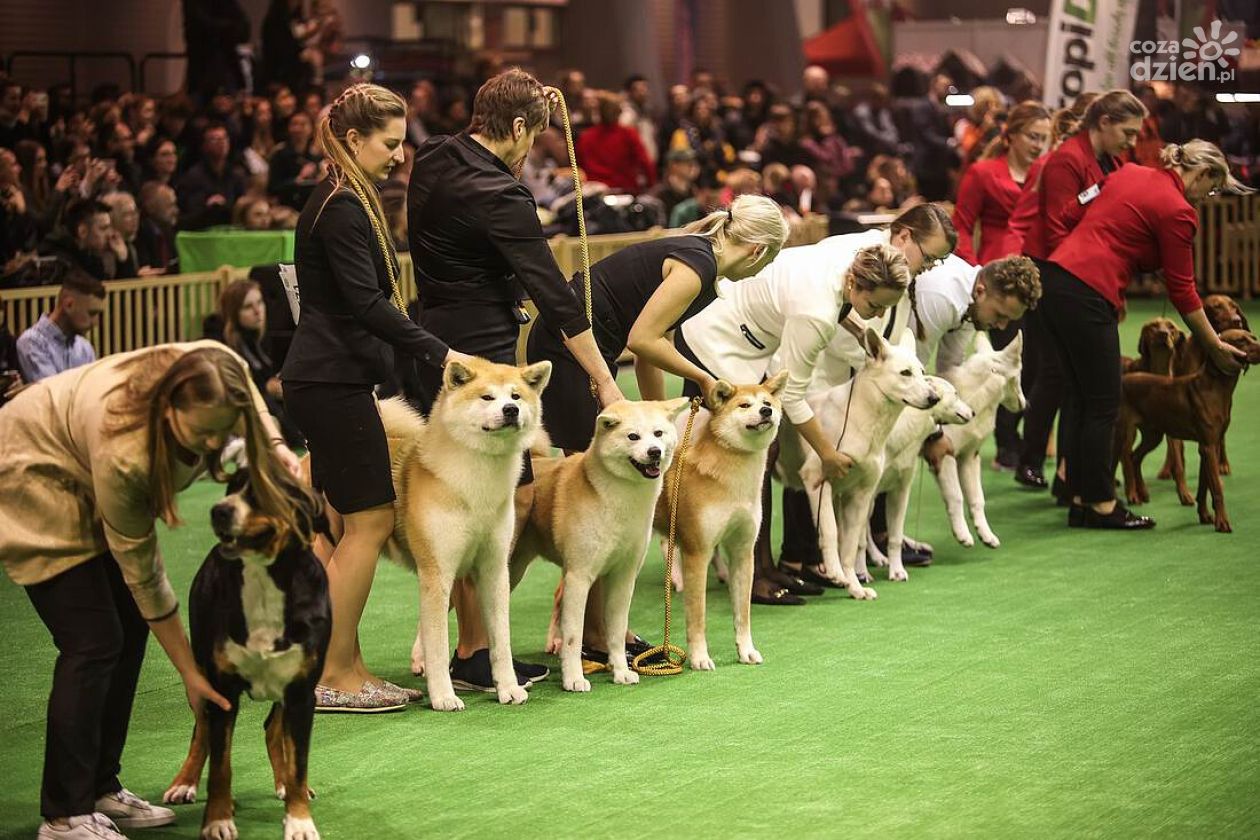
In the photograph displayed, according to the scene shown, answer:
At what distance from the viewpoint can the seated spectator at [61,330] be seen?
328 inches

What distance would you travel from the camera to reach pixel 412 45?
19.7 meters

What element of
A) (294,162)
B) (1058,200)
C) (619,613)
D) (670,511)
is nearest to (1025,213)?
(1058,200)

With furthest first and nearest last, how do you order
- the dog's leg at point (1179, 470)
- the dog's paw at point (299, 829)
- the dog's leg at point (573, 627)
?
the dog's leg at point (1179, 470) → the dog's leg at point (573, 627) → the dog's paw at point (299, 829)

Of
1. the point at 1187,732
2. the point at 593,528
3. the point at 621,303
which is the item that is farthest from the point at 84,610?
the point at 1187,732

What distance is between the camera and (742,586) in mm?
5477

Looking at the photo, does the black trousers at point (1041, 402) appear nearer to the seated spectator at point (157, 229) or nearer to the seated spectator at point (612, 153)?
the seated spectator at point (157, 229)

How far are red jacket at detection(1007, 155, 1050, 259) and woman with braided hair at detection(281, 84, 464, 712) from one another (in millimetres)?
4435

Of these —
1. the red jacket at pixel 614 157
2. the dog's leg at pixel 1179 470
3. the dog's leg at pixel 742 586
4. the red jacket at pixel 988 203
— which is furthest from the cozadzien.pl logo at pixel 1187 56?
the dog's leg at pixel 742 586

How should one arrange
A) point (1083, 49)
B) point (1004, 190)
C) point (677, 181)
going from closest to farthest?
point (1004, 190) < point (1083, 49) < point (677, 181)

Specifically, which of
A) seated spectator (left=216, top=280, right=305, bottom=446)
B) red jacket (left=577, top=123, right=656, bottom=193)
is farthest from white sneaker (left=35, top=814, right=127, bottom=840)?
red jacket (left=577, top=123, right=656, bottom=193)

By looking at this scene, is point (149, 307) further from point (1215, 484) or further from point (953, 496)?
point (1215, 484)

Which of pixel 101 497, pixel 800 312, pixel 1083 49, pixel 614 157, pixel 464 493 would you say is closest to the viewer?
pixel 101 497

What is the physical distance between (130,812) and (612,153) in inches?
496

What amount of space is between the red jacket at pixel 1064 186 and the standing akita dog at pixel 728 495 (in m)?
2.94
